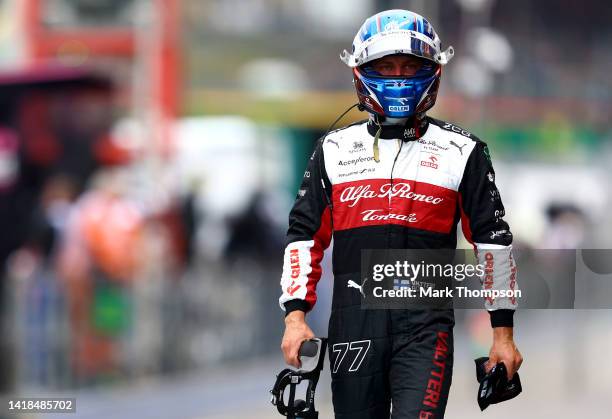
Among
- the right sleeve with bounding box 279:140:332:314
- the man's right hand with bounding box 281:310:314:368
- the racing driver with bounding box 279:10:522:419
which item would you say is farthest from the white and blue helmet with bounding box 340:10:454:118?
the man's right hand with bounding box 281:310:314:368

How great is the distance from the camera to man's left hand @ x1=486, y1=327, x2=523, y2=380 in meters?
5.08

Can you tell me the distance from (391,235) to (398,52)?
65 centimetres

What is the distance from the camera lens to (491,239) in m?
5.16

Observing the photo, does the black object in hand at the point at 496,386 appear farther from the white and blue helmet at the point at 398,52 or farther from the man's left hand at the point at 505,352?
the white and blue helmet at the point at 398,52

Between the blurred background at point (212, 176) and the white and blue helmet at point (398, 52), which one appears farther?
the blurred background at point (212, 176)

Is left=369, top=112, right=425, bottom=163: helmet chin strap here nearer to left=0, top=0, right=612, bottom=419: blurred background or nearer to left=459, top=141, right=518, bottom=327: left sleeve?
left=459, top=141, right=518, bottom=327: left sleeve

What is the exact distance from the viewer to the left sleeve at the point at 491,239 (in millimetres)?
5148

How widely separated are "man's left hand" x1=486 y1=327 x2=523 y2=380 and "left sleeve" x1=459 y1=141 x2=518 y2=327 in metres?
0.03

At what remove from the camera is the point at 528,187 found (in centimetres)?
2397

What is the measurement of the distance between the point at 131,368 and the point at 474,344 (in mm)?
3334

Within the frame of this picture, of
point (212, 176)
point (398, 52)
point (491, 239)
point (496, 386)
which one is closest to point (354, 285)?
point (491, 239)

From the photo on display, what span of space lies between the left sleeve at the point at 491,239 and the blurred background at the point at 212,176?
6.29m

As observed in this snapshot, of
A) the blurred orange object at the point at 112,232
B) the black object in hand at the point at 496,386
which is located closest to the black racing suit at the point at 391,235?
the black object in hand at the point at 496,386

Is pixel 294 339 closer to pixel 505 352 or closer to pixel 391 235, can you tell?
pixel 391 235
